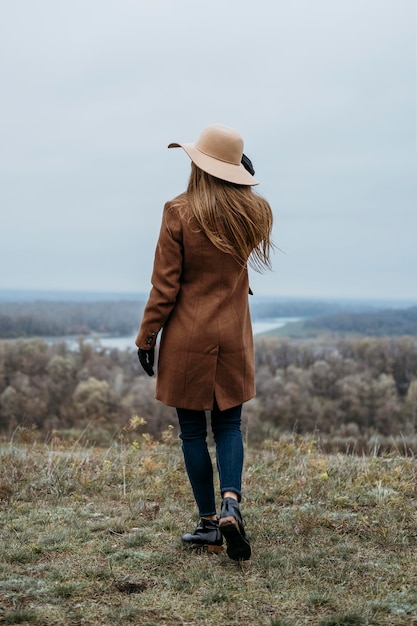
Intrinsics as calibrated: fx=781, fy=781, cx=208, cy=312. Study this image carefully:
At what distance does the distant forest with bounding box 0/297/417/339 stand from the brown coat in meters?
40.2

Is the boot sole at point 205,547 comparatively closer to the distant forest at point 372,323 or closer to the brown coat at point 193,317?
the brown coat at point 193,317

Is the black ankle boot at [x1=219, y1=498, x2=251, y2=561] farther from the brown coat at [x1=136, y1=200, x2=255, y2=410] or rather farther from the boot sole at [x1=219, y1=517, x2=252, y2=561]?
the brown coat at [x1=136, y1=200, x2=255, y2=410]

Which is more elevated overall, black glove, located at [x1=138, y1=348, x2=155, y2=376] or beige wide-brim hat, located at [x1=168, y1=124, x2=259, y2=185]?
beige wide-brim hat, located at [x1=168, y1=124, x2=259, y2=185]

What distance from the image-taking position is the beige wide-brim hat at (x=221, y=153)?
3.63 m

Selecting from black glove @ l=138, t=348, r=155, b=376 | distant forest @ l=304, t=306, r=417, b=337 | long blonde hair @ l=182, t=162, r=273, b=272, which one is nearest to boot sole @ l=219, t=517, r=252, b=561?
black glove @ l=138, t=348, r=155, b=376

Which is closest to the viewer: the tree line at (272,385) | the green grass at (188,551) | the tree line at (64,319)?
the green grass at (188,551)

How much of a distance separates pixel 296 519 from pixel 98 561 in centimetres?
122

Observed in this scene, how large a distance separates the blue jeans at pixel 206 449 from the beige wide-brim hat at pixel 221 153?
1.10 m

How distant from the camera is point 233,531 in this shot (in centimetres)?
348

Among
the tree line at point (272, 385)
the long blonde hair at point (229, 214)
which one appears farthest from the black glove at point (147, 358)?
the tree line at point (272, 385)

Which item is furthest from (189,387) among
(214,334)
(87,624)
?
(87,624)

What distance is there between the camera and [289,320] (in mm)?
62969

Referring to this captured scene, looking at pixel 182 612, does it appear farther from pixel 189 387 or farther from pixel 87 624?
pixel 189 387

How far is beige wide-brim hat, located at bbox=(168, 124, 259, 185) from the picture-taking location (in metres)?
3.63
